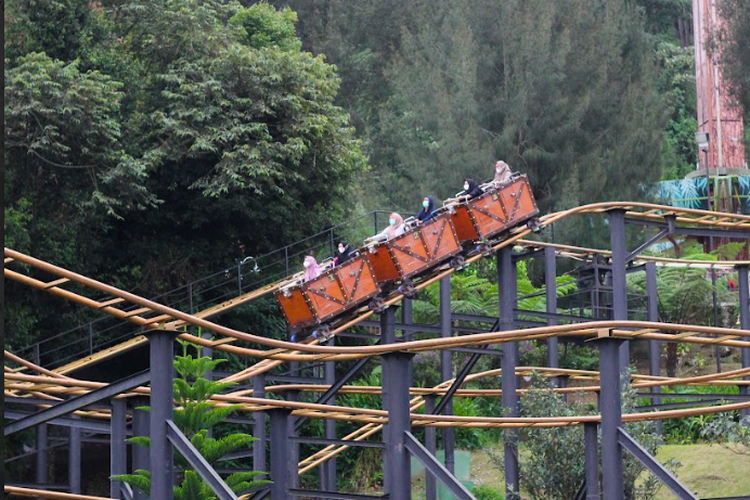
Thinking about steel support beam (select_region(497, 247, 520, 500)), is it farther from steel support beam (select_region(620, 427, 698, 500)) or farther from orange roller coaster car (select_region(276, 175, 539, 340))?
steel support beam (select_region(620, 427, 698, 500))

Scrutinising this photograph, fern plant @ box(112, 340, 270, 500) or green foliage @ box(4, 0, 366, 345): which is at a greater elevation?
green foliage @ box(4, 0, 366, 345)

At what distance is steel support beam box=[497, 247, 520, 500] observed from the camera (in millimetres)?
14127

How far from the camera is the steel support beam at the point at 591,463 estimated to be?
9.59m

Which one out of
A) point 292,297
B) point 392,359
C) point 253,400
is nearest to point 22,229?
point 292,297

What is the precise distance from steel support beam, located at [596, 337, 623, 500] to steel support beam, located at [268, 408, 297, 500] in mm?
2677

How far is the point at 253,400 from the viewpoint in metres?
9.98

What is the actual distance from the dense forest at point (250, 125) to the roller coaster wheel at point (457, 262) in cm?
590

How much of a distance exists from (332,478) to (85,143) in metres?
8.39

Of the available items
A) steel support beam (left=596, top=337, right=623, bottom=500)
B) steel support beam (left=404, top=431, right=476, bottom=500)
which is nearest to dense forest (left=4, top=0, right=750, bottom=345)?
steel support beam (left=404, top=431, right=476, bottom=500)

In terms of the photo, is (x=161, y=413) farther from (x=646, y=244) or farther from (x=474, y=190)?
(x=646, y=244)

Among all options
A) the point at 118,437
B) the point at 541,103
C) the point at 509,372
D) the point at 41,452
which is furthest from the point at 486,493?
the point at 541,103

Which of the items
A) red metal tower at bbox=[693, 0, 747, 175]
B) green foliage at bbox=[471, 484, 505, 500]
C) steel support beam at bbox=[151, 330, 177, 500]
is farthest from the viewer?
red metal tower at bbox=[693, 0, 747, 175]

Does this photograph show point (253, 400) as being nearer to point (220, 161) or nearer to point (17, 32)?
point (220, 161)

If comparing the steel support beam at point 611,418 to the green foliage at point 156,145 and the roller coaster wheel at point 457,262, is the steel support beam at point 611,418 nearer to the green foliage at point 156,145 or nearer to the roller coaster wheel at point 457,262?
the roller coaster wheel at point 457,262
